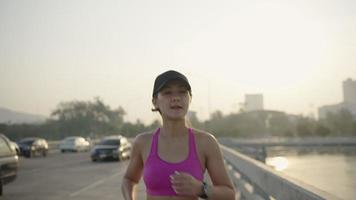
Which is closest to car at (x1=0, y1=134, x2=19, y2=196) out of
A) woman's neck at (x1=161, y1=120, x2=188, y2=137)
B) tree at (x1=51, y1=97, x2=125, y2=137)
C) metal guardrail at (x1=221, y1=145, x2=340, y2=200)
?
metal guardrail at (x1=221, y1=145, x2=340, y2=200)

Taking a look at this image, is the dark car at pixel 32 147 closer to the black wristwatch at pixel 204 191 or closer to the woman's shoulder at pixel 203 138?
the woman's shoulder at pixel 203 138

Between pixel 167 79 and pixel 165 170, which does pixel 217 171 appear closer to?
pixel 165 170

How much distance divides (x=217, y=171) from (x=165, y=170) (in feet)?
1.08

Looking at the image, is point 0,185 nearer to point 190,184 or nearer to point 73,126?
point 190,184

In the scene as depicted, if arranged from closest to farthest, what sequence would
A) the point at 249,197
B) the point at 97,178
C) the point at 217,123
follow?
the point at 249,197
the point at 97,178
the point at 217,123

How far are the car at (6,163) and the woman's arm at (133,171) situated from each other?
1052cm

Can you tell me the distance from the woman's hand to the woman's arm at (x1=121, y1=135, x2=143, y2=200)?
2.03 ft

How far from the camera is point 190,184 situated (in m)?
2.89

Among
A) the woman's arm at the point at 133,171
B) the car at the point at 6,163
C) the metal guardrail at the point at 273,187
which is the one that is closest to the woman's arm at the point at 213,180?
the woman's arm at the point at 133,171

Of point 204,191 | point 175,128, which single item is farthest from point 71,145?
point 204,191

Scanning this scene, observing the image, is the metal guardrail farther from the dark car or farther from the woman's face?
the dark car

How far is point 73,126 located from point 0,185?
101118 millimetres

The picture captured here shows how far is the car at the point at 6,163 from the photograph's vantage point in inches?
529

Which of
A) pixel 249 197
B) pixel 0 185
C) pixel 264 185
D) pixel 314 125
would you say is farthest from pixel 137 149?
pixel 314 125
